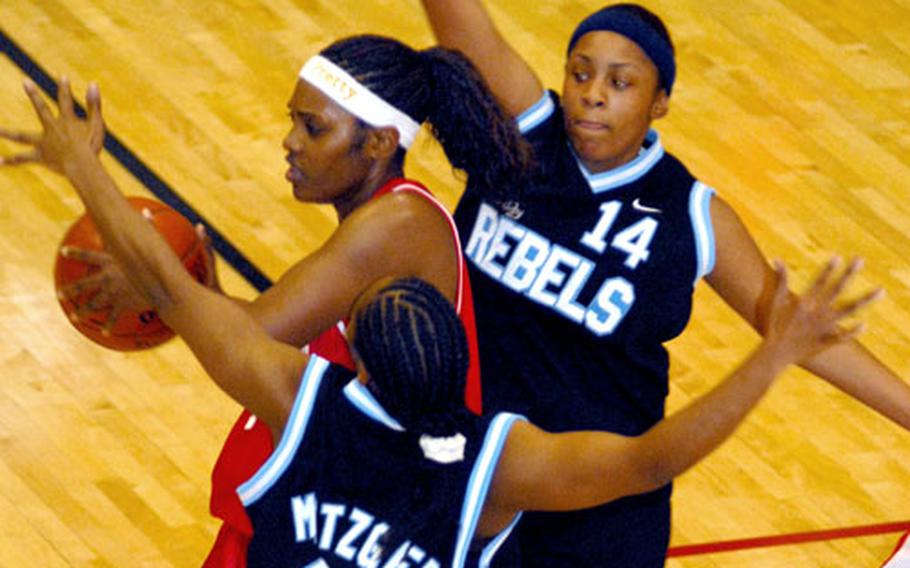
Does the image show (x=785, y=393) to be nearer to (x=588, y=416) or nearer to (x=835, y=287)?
(x=588, y=416)

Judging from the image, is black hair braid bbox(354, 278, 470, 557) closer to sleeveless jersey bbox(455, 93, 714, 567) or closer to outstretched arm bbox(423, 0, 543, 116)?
sleeveless jersey bbox(455, 93, 714, 567)

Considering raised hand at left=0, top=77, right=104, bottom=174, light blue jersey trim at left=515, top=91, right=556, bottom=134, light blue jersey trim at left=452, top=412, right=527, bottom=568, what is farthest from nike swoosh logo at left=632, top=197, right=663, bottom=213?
raised hand at left=0, top=77, right=104, bottom=174

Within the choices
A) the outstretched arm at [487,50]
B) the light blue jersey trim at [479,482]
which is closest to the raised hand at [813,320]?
the light blue jersey trim at [479,482]

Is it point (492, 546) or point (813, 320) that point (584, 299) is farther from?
point (813, 320)

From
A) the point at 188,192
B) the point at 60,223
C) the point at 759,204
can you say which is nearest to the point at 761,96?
the point at 759,204

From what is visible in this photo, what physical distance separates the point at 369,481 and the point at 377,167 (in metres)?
0.74

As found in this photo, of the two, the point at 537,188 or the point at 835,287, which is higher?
the point at 835,287

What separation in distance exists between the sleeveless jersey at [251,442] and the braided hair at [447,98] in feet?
0.37

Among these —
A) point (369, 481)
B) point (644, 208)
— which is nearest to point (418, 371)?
point (369, 481)

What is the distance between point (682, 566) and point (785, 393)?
800mm

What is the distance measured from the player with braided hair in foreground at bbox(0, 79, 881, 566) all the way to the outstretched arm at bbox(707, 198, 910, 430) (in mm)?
689

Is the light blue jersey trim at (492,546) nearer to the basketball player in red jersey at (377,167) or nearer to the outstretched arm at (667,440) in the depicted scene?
the outstretched arm at (667,440)

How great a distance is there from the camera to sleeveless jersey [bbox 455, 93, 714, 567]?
3426 mm

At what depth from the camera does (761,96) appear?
642 centimetres
